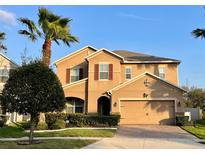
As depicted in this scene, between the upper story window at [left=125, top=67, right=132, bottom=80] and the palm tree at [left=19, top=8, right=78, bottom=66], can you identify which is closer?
the palm tree at [left=19, top=8, right=78, bottom=66]

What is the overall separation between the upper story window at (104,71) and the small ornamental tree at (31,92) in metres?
14.8

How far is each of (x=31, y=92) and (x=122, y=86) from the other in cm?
1456

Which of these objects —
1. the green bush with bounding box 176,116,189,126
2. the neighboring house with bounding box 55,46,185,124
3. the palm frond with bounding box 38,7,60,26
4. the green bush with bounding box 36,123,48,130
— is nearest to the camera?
the green bush with bounding box 36,123,48,130

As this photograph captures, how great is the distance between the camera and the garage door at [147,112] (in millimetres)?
27297

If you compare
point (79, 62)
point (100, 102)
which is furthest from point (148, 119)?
point (79, 62)

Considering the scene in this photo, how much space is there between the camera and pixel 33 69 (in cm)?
1486

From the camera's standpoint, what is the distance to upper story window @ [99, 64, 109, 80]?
29.8 m

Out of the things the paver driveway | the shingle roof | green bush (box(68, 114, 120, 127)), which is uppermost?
the shingle roof

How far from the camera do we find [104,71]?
29.9 metres

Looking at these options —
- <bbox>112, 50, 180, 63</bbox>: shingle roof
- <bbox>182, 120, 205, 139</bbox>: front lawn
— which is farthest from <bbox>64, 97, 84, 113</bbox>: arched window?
<bbox>182, 120, 205, 139</bbox>: front lawn

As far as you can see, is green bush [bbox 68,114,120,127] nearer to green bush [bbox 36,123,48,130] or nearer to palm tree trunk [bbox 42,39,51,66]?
green bush [bbox 36,123,48,130]

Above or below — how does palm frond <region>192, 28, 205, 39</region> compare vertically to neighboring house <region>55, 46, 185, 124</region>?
above

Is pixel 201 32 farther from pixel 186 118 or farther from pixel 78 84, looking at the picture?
pixel 78 84
